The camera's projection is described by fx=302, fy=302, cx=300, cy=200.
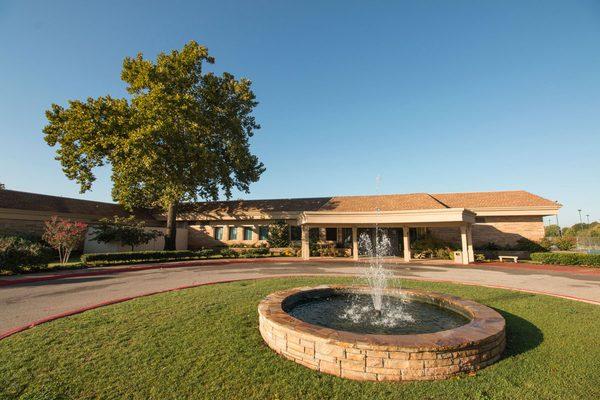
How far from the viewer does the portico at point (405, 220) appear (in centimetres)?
2291

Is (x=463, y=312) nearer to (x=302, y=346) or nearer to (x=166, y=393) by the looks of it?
(x=302, y=346)

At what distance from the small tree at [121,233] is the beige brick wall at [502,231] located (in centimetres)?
2745

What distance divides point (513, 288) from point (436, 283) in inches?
119

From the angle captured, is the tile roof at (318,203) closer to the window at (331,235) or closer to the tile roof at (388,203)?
the tile roof at (388,203)

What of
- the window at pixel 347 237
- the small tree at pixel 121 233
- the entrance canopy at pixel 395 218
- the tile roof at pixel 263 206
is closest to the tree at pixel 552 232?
the window at pixel 347 237

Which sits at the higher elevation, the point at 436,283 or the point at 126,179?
the point at 126,179

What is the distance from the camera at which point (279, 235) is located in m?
32.0

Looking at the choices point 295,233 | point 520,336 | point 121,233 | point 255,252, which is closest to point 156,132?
point 121,233

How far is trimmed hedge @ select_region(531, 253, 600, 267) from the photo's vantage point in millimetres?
21359

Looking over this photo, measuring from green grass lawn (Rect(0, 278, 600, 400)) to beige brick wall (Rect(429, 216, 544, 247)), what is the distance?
22117 millimetres

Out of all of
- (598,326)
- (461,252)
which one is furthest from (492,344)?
(461,252)

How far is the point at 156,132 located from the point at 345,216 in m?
16.5

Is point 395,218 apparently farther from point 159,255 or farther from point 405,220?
point 159,255

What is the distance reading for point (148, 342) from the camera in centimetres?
639
